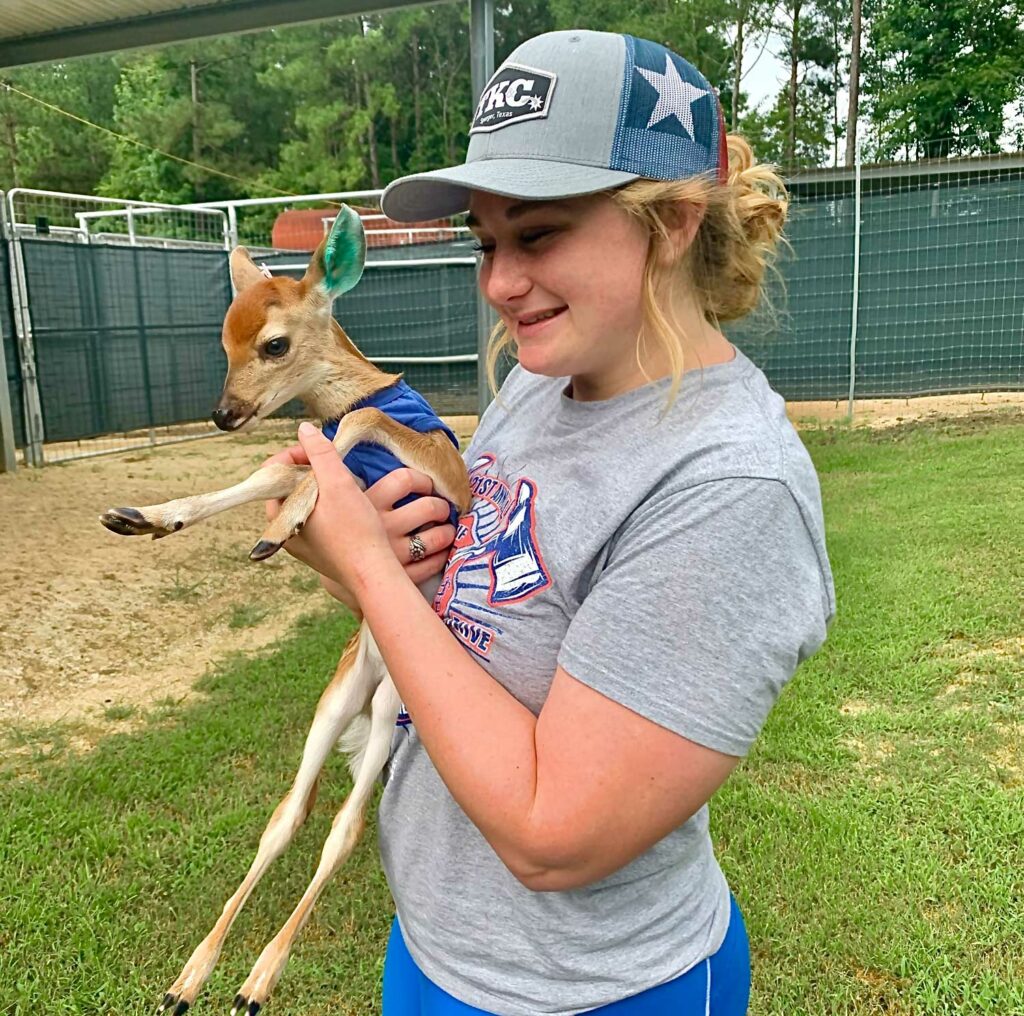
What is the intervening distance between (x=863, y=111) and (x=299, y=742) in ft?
93.3

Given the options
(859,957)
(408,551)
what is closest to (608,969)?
(408,551)

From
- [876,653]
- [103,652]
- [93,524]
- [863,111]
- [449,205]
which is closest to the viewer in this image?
[449,205]

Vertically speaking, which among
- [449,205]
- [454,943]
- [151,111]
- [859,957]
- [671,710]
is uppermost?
[151,111]

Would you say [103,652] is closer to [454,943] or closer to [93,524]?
[93,524]

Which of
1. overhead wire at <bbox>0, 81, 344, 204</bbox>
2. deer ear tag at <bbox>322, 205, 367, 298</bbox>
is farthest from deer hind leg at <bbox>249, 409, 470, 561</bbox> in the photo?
overhead wire at <bbox>0, 81, 344, 204</bbox>

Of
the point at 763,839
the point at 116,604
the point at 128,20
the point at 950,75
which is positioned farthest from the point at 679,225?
the point at 950,75

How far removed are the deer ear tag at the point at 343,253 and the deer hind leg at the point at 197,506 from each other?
0.47 m

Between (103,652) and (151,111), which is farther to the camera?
(151,111)

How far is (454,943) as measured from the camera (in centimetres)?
124

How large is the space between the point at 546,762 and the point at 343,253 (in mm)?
1354

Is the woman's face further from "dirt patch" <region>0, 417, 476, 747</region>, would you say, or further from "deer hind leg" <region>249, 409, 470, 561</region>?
"dirt patch" <region>0, 417, 476, 747</region>

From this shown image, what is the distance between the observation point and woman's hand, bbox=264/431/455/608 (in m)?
1.27

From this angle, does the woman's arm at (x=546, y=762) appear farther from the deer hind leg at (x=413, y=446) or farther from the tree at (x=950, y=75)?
the tree at (x=950, y=75)

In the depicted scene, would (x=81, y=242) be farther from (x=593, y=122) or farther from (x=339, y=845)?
(x=593, y=122)
